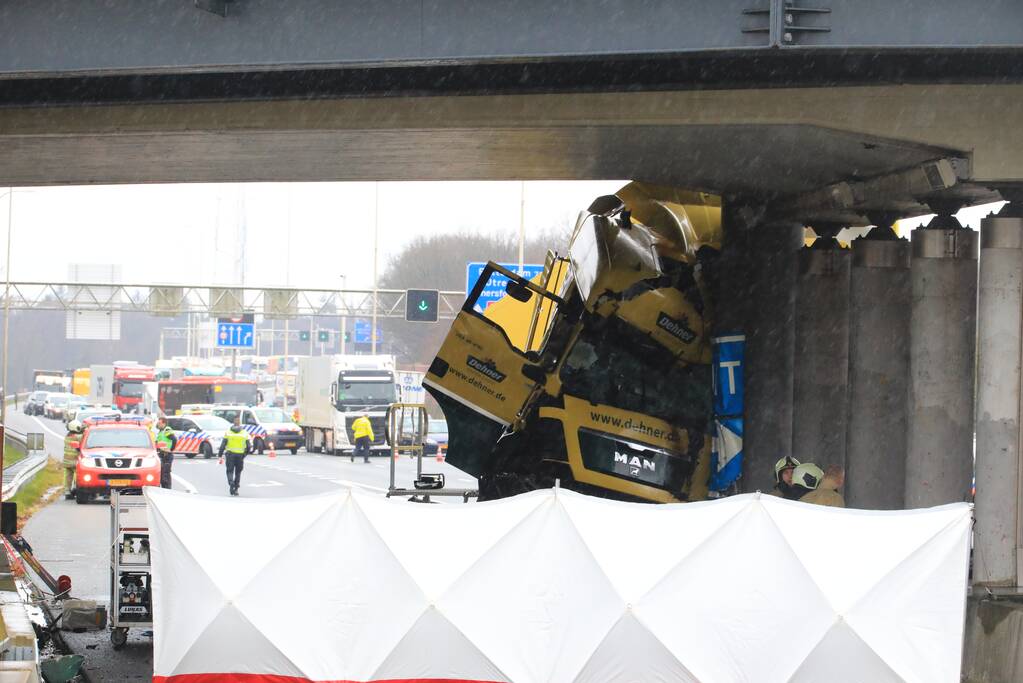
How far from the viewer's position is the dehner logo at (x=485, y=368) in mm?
15633

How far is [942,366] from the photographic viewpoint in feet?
40.7

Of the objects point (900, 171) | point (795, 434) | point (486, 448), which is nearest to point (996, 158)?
point (900, 171)

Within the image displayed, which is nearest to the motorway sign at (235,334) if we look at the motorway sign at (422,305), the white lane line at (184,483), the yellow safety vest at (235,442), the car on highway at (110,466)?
the motorway sign at (422,305)

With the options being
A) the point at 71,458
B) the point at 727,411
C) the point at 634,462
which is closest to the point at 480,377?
the point at 634,462

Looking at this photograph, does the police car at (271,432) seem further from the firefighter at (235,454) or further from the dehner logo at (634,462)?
the dehner logo at (634,462)

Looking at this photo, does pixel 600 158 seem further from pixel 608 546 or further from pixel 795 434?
pixel 608 546

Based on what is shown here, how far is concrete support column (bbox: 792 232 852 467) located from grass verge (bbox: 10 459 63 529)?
13.0m

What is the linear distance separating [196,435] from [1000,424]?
39060mm

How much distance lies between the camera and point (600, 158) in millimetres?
13969


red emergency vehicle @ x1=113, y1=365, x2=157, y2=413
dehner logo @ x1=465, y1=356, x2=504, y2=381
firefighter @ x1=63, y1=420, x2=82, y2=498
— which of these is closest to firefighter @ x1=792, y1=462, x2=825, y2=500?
dehner logo @ x1=465, y1=356, x2=504, y2=381

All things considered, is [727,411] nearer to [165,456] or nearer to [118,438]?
[165,456]

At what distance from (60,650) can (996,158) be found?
9.13 metres

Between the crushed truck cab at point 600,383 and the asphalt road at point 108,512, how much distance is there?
375 centimetres

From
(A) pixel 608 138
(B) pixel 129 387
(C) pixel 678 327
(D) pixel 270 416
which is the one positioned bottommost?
(B) pixel 129 387
